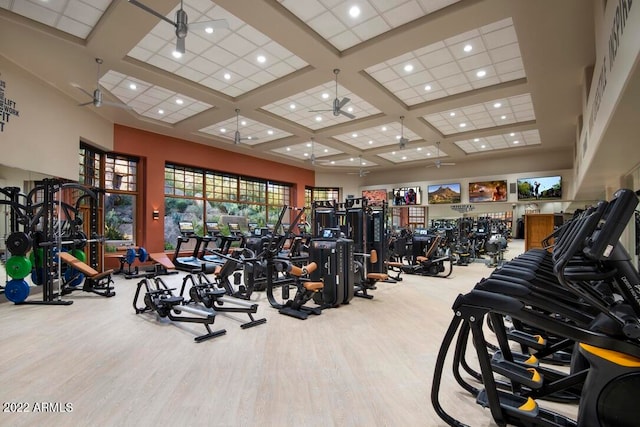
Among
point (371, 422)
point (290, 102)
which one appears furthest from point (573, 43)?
point (371, 422)

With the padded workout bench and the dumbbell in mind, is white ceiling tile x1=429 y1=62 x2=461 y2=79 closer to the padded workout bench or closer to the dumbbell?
the padded workout bench

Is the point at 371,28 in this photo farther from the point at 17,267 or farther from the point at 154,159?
the point at 154,159

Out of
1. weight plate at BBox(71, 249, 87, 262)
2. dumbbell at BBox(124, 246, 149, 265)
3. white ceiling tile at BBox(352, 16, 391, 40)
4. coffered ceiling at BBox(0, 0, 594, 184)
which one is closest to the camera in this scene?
coffered ceiling at BBox(0, 0, 594, 184)

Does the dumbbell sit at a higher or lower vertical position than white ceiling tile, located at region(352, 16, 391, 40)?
lower

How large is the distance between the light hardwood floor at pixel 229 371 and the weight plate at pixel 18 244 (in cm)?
110

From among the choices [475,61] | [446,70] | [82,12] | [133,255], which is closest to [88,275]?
[133,255]

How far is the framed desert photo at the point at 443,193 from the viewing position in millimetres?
15617

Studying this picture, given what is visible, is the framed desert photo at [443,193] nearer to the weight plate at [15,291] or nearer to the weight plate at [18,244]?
the weight plate at [18,244]

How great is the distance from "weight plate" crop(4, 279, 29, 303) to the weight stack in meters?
5.23

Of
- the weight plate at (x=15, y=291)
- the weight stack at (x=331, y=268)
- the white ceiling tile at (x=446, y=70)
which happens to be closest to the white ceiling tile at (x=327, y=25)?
the white ceiling tile at (x=446, y=70)

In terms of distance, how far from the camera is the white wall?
6.04m

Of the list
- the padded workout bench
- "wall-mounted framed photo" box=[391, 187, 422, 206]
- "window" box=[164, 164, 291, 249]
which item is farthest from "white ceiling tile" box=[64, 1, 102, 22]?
"wall-mounted framed photo" box=[391, 187, 422, 206]

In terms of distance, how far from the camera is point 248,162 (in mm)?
14016

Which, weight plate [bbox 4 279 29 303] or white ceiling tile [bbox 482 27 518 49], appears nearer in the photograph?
white ceiling tile [bbox 482 27 518 49]
